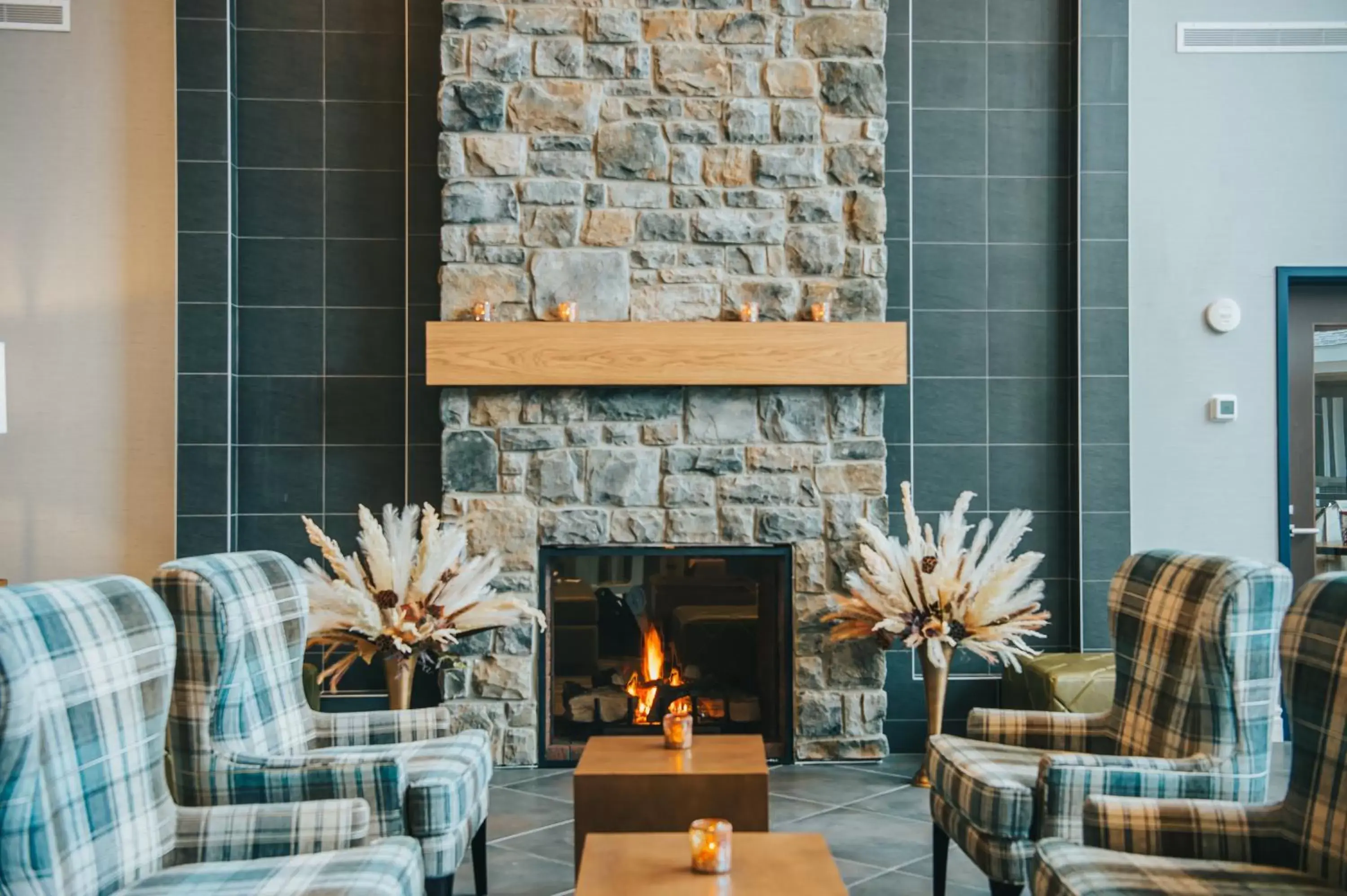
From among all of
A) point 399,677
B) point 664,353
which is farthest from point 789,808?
point 664,353

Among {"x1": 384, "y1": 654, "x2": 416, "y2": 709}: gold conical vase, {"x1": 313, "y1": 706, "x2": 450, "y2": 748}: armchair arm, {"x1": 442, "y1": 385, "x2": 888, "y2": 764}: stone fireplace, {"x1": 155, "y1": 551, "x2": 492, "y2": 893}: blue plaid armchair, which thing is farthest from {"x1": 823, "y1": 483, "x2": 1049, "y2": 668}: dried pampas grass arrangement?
{"x1": 155, "y1": 551, "x2": 492, "y2": 893}: blue plaid armchair

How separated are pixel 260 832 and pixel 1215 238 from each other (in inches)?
173

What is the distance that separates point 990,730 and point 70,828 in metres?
2.18

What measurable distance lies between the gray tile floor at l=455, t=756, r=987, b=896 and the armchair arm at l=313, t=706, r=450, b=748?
0.44m

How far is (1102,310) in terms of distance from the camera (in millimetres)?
4777

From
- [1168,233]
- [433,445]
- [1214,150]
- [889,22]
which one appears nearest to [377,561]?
[433,445]

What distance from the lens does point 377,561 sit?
3.74 m

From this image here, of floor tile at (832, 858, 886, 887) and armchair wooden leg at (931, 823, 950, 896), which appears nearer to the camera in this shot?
armchair wooden leg at (931, 823, 950, 896)

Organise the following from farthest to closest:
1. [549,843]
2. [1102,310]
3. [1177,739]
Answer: [1102,310] < [549,843] < [1177,739]

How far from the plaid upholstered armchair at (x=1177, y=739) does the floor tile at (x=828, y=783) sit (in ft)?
4.04

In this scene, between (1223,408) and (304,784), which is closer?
(304,784)

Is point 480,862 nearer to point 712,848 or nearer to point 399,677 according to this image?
point 399,677

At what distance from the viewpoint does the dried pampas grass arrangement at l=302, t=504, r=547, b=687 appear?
143 inches

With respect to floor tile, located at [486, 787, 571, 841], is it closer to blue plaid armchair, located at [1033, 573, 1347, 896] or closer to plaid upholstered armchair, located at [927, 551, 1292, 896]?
plaid upholstered armchair, located at [927, 551, 1292, 896]
